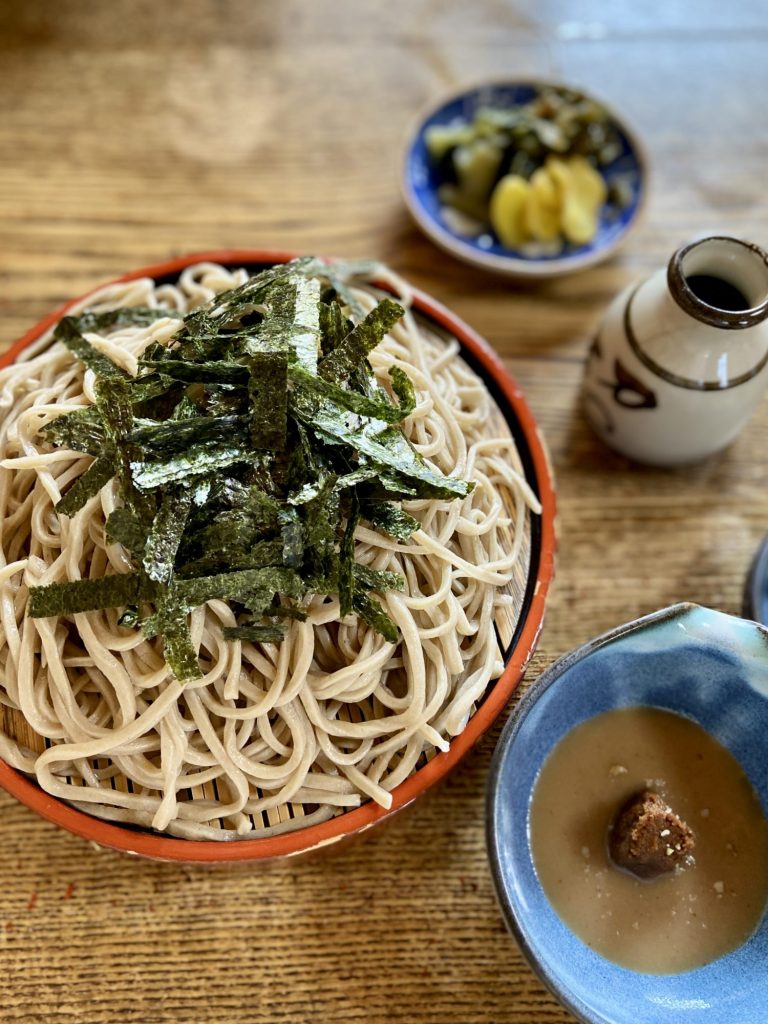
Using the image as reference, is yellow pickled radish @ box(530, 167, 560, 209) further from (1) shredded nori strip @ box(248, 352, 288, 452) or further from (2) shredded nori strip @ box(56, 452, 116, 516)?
(2) shredded nori strip @ box(56, 452, 116, 516)

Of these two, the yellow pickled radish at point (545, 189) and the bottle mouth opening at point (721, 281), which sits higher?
the bottle mouth opening at point (721, 281)

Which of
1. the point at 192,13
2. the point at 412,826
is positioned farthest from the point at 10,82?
the point at 412,826

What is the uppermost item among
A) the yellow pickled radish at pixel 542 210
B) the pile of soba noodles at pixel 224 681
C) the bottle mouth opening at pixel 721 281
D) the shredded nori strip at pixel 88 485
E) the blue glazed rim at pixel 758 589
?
the bottle mouth opening at pixel 721 281

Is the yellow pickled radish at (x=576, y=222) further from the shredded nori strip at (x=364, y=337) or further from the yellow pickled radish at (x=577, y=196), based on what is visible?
the shredded nori strip at (x=364, y=337)

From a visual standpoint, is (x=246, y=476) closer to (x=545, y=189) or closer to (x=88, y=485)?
(x=88, y=485)

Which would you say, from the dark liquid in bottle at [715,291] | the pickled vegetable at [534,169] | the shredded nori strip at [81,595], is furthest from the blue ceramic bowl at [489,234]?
the shredded nori strip at [81,595]

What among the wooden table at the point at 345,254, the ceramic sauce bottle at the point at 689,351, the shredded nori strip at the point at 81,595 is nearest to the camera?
the shredded nori strip at the point at 81,595

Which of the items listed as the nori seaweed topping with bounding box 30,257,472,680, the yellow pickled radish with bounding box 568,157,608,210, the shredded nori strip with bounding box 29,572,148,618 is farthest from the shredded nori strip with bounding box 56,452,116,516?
the yellow pickled radish with bounding box 568,157,608,210

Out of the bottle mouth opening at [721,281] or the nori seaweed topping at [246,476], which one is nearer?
the nori seaweed topping at [246,476]

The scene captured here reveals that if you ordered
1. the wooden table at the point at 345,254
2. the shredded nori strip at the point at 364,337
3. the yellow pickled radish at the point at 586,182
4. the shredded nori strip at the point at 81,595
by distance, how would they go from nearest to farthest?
the shredded nori strip at the point at 81,595, the shredded nori strip at the point at 364,337, the wooden table at the point at 345,254, the yellow pickled radish at the point at 586,182
